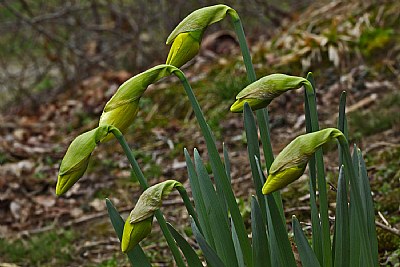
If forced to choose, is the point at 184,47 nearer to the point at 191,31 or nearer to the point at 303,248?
the point at 191,31

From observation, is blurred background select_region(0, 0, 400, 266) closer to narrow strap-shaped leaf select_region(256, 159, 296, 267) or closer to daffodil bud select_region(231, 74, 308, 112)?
narrow strap-shaped leaf select_region(256, 159, 296, 267)

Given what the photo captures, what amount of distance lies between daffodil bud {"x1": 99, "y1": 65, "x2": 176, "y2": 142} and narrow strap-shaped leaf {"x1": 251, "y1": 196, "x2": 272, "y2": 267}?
33 centimetres

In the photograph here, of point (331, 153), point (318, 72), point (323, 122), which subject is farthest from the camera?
point (318, 72)

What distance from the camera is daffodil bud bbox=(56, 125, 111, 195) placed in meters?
1.38

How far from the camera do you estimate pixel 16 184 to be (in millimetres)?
4348

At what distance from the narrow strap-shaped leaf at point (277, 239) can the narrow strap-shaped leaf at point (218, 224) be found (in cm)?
11

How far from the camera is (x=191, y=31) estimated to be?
4.90ft

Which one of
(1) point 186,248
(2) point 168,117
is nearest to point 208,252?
(1) point 186,248

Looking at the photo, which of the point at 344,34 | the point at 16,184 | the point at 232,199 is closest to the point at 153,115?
the point at 16,184

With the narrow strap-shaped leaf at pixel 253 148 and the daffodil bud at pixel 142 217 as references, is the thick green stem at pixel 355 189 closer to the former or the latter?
the narrow strap-shaped leaf at pixel 253 148

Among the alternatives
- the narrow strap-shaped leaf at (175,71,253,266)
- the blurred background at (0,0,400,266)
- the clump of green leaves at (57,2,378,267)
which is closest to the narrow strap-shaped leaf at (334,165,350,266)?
the clump of green leaves at (57,2,378,267)

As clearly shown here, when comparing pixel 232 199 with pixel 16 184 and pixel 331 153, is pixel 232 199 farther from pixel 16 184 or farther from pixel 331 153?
pixel 16 184

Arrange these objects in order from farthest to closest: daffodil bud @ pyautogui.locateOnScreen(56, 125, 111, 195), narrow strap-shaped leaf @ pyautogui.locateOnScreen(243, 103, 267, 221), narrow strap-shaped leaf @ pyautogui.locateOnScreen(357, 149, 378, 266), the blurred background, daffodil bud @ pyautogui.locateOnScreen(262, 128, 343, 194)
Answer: the blurred background → narrow strap-shaped leaf @ pyautogui.locateOnScreen(357, 149, 378, 266) → narrow strap-shaped leaf @ pyautogui.locateOnScreen(243, 103, 267, 221) → daffodil bud @ pyautogui.locateOnScreen(56, 125, 111, 195) → daffodil bud @ pyautogui.locateOnScreen(262, 128, 343, 194)

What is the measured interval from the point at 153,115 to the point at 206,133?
364 centimetres
